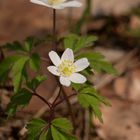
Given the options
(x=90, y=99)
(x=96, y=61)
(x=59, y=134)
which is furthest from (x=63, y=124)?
(x=96, y=61)

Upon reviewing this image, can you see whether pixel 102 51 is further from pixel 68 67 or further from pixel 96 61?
pixel 68 67

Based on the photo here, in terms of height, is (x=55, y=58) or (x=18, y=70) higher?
(x=55, y=58)

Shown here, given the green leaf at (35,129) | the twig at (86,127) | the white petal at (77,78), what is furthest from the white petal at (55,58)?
the twig at (86,127)

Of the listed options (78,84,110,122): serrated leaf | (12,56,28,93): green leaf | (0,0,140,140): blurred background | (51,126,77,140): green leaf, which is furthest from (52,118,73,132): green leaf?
(0,0,140,140): blurred background

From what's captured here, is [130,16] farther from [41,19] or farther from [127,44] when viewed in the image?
[41,19]

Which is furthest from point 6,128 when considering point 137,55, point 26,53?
point 137,55

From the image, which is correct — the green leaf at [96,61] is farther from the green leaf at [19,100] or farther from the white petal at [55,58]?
the green leaf at [19,100]

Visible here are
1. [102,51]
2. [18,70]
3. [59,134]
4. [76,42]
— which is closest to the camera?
[59,134]
